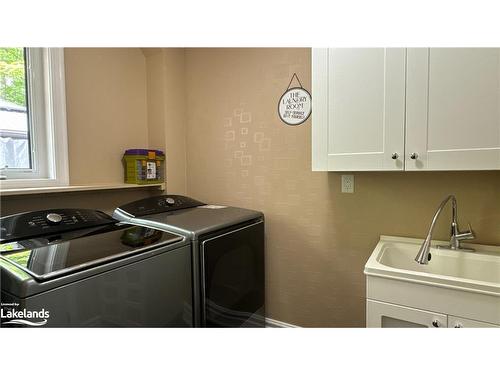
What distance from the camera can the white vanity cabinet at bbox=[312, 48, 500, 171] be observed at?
1093 mm

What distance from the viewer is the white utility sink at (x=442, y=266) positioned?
1032mm

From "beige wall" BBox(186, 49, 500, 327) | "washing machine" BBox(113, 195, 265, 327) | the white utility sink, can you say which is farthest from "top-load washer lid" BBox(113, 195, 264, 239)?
the white utility sink

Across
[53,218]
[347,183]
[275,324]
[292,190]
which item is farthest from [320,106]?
[275,324]

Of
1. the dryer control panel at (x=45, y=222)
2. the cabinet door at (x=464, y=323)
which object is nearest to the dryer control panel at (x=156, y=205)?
the dryer control panel at (x=45, y=222)

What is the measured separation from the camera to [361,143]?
132 cm

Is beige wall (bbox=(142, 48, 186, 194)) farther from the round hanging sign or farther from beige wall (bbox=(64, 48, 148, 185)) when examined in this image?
the round hanging sign

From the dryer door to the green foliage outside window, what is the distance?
121 cm

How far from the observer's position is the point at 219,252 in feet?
4.65

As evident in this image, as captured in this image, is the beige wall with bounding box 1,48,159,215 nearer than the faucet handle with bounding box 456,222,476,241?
No

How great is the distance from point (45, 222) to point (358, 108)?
58.1 inches

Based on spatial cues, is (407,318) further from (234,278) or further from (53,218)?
(53,218)
